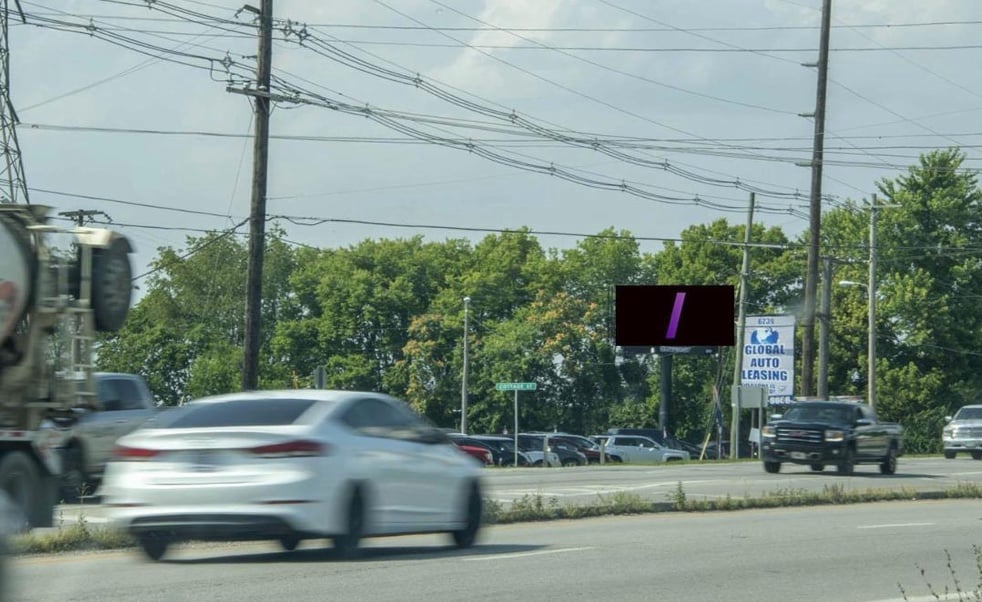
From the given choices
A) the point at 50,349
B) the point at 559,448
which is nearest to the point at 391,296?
the point at 559,448

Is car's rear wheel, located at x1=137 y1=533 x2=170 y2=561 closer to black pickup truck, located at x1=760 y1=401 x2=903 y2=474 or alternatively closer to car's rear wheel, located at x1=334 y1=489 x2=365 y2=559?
car's rear wheel, located at x1=334 y1=489 x2=365 y2=559

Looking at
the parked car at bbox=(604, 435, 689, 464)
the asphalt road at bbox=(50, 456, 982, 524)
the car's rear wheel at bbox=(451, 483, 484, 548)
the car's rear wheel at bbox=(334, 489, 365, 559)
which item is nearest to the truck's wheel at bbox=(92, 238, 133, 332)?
the car's rear wheel at bbox=(334, 489, 365, 559)

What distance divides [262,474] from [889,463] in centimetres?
2726

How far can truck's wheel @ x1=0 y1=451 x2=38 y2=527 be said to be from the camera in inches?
589

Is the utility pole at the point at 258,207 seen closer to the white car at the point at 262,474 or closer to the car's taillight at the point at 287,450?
the white car at the point at 262,474

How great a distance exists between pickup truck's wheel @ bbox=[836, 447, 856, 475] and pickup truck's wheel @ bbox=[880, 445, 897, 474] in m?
1.60

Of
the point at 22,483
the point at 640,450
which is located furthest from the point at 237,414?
the point at 640,450

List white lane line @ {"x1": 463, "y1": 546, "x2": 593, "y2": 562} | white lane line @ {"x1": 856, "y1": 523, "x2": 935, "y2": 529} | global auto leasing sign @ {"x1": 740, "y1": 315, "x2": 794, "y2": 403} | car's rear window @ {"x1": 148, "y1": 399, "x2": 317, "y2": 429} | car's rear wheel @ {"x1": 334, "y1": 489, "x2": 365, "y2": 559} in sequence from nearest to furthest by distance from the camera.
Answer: car's rear window @ {"x1": 148, "y1": 399, "x2": 317, "y2": 429} → car's rear wheel @ {"x1": 334, "y1": 489, "x2": 365, "y2": 559} → white lane line @ {"x1": 463, "y1": 546, "x2": 593, "y2": 562} → white lane line @ {"x1": 856, "y1": 523, "x2": 935, "y2": 529} → global auto leasing sign @ {"x1": 740, "y1": 315, "x2": 794, "y2": 403}

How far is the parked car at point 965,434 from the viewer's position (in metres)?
53.7

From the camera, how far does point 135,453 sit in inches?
531

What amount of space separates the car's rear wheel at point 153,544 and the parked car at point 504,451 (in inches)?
1629

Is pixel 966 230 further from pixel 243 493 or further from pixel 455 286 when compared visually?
pixel 243 493

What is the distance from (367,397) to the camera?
48.3 ft

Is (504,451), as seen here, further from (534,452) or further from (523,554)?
(523,554)
